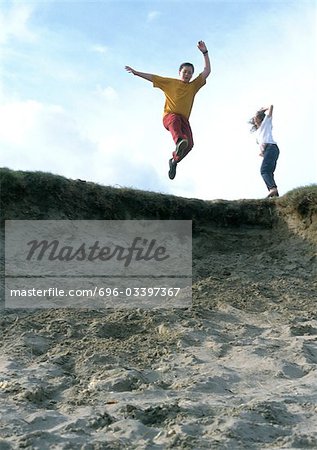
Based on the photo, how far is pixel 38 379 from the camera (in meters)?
4.08

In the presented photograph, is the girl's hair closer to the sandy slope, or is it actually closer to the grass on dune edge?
the grass on dune edge

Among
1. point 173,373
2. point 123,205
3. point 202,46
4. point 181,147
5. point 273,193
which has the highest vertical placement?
point 202,46

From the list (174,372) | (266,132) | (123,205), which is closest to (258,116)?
(266,132)

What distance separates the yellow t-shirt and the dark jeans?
4.16 ft

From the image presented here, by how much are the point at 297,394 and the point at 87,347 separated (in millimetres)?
1610

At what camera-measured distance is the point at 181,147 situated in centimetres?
802

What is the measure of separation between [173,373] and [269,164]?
4978mm

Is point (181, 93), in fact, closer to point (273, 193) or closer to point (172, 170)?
point (172, 170)

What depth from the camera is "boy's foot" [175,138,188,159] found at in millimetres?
8008

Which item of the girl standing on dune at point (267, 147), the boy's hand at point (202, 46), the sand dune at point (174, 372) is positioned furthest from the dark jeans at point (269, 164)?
the sand dune at point (174, 372)

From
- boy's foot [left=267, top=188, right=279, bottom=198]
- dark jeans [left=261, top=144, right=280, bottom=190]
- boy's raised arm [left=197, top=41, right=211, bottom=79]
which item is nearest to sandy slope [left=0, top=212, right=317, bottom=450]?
boy's foot [left=267, top=188, right=279, bottom=198]

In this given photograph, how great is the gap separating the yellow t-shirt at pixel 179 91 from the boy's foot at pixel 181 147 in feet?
1.66

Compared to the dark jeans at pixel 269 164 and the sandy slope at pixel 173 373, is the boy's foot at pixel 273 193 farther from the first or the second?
the sandy slope at pixel 173 373

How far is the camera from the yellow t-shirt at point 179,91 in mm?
8312
